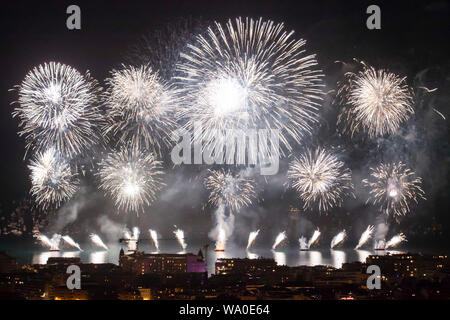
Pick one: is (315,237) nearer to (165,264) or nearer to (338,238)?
(338,238)

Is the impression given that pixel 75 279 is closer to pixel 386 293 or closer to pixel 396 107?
pixel 386 293

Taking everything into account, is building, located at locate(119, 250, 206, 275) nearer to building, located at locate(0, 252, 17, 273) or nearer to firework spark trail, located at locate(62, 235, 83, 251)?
building, located at locate(0, 252, 17, 273)

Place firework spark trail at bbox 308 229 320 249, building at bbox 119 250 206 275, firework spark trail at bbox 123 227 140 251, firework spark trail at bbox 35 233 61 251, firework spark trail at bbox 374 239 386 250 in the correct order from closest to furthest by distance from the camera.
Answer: building at bbox 119 250 206 275, firework spark trail at bbox 123 227 140 251, firework spark trail at bbox 35 233 61 251, firework spark trail at bbox 374 239 386 250, firework spark trail at bbox 308 229 320 249

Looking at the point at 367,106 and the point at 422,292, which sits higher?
the point at 367,106

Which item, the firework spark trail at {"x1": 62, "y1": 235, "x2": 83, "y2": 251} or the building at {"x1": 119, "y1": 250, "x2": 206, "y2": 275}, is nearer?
the building at {"x1": 119, "y1": 250, "x2": 206, "y2": 275}

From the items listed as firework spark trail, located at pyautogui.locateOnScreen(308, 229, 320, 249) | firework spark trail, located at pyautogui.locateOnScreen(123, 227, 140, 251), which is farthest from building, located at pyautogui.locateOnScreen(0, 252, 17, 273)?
firework spark trail, located at pyautogui.locateOnScreen(308, 229, 320, 249)
